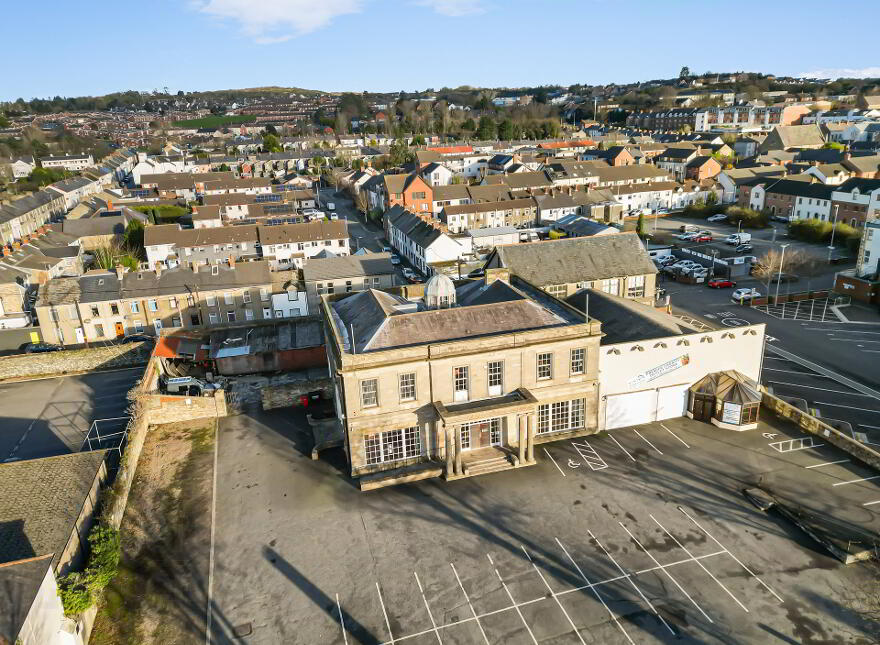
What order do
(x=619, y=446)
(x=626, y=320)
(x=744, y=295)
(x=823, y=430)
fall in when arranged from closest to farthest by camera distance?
(x=823, y=430) → (x=619, y=446) → (x=626, y=320) → (x=744, y=295)

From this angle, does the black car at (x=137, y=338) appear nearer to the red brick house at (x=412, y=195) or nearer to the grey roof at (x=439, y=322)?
the grey roof at (x=439, y=322)

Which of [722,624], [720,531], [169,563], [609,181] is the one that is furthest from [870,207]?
[169,563]

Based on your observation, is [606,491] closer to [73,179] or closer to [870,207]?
[870,207]

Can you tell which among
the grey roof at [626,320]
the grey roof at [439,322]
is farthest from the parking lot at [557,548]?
the grey roof at [439,322]

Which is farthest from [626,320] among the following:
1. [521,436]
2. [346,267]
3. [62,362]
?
[62,362]

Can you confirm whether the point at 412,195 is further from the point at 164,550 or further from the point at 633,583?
the point at 633,583
